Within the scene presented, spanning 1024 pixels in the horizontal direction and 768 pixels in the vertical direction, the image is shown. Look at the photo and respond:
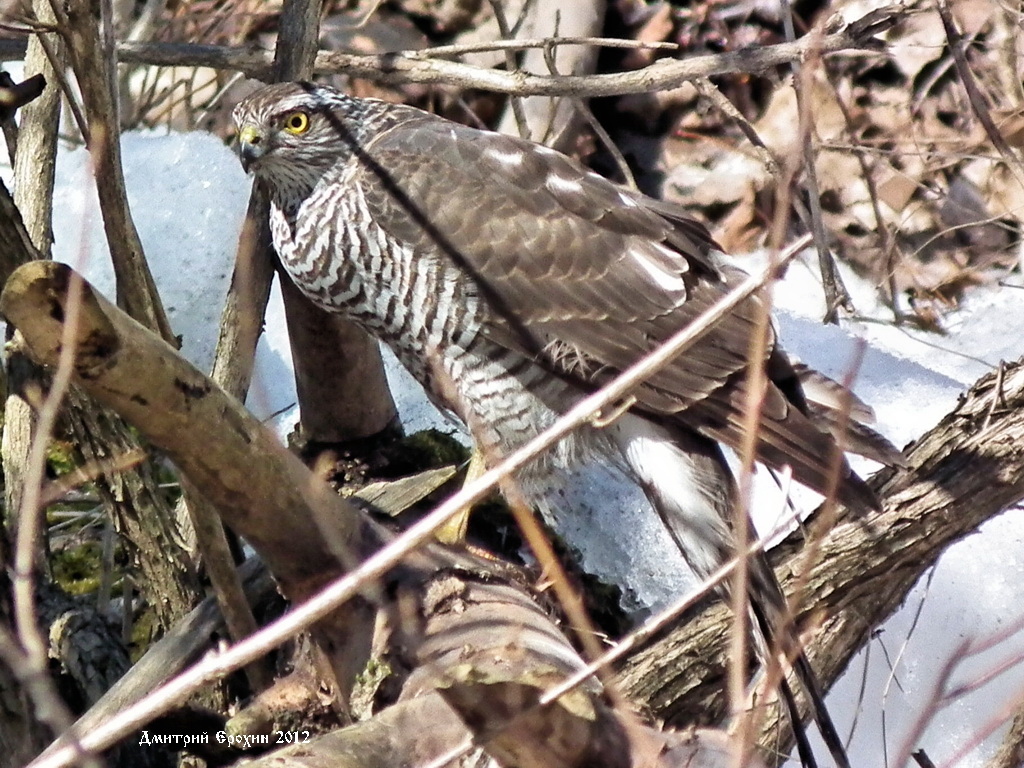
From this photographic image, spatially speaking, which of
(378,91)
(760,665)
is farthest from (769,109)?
(760,665)

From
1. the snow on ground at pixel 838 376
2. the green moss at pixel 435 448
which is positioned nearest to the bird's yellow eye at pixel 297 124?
the snow on ground at pixel 838 376

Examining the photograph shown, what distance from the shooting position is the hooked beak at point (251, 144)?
11.1ft

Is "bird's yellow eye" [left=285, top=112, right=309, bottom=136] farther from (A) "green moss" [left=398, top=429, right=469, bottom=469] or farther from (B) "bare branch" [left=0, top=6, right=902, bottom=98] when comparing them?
(A) "green moss" [left=398, top=429, right=469, bottom=469]

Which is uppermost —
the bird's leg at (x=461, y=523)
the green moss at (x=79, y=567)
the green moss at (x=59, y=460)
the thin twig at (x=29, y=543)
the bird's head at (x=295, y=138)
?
the bird's head at (x=295, y=138)

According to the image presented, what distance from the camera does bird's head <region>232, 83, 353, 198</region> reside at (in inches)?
132

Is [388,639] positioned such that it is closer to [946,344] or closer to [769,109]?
[946,344]

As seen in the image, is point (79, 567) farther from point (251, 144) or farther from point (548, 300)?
point (548, 300)

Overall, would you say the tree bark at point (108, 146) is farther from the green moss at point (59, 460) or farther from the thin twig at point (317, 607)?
the thin twig at point (317, 607)

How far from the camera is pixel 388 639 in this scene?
94.6 inches

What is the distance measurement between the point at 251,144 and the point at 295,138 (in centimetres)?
12

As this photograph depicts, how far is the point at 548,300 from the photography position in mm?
3000

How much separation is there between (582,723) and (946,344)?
345 cm

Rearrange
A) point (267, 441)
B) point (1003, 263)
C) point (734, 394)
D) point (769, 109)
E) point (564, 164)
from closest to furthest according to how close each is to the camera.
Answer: point (267, 441), point (734, 394), point (564, 164), point (1003, 263), point (769, 109)

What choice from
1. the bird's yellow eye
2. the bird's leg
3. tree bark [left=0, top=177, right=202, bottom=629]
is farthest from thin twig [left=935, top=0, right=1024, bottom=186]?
tree bark [left=0, top=177, right=202, bottom=629]
